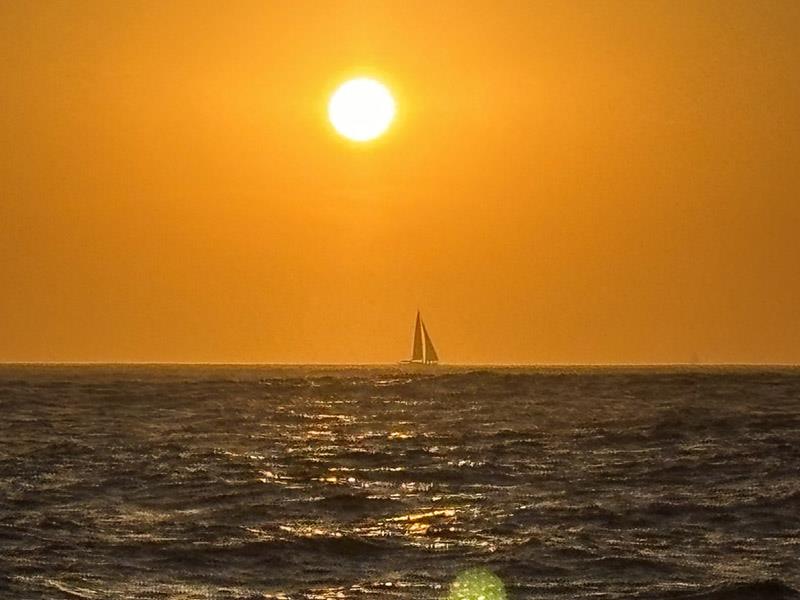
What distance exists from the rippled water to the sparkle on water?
0.23 metres

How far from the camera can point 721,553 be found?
2491 centimetres

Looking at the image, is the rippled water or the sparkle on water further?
the rippled water

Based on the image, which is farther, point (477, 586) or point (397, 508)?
point (397, 508)

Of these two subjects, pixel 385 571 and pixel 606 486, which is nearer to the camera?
pixel 385 571

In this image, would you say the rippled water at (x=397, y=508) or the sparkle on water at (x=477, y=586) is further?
the rippled water at (x=397, y=508)

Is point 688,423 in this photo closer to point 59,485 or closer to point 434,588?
point 59,485

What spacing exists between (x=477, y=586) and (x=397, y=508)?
31.0 ft

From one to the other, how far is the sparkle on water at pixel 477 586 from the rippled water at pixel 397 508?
229 millimetres

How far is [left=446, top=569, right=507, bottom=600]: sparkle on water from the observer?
2098cm

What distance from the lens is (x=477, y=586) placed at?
854 inches

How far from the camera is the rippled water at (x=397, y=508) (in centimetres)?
2250

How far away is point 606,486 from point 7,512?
1318cm

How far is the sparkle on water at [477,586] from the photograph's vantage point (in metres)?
21.0

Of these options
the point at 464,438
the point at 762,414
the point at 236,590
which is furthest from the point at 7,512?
the point at 762,414
